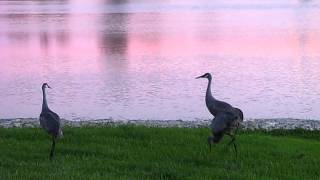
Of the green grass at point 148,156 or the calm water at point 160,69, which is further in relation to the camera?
the calm water at point 160,69

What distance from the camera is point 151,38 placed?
169 feet

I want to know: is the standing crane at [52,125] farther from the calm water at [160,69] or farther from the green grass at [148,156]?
the calm water at [160,69]

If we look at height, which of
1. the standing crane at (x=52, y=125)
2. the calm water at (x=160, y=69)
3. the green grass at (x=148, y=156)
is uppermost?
the standing crane at (x=52, y=125)

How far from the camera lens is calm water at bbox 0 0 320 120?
25.3 m

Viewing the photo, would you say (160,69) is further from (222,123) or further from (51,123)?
(222,123)

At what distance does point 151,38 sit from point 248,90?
23798 mm

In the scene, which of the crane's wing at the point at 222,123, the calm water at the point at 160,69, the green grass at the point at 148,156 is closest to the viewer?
the green grass at the point at 148,156

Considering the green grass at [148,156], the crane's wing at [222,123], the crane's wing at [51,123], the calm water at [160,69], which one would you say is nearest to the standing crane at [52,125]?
the crane's wing at [51,123]

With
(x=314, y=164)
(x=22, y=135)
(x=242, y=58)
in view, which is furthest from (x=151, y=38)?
(x=314, y=164)

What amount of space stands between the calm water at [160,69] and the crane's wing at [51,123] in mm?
11627

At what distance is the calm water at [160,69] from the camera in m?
25.3

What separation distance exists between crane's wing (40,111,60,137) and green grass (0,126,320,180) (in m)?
0.48

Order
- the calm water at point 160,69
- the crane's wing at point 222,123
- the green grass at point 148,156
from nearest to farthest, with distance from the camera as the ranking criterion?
the green grass at point 148,156, the crane's wing at point 222,123, the calm water at point 160,69

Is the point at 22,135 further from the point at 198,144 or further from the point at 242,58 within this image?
the point at 242,58
